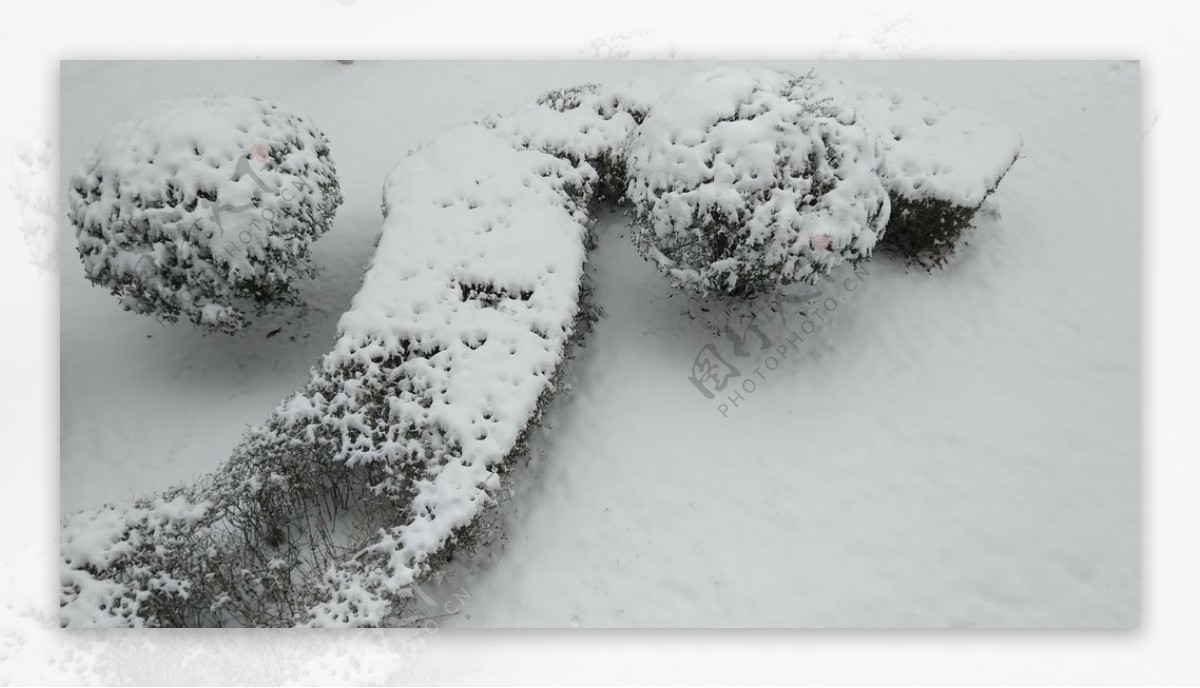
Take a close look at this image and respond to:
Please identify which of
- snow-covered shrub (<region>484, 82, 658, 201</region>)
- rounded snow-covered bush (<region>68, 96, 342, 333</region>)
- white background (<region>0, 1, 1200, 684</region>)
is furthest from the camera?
snow-covered shrub (<region>484, 82, 658, 201</region>)

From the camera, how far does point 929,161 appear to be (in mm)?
5527

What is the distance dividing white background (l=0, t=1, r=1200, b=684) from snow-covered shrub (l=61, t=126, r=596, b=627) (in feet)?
0.77

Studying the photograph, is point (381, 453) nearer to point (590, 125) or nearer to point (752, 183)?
point (752, 183)

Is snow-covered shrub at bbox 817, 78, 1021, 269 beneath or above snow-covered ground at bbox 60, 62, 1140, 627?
above

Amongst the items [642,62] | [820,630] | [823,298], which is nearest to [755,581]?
[820,630]

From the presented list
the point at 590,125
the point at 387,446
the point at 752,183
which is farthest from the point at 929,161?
the point at 387,446

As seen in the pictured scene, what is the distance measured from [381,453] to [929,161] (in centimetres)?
416

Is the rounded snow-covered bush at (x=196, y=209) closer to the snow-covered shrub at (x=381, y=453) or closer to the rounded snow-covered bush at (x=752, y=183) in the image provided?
the snow-covered shrub at (x=381, y=453)

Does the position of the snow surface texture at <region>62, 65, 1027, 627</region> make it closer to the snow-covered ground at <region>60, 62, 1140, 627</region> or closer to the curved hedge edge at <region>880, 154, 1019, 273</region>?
the snow-covered ground at <region>60, 62, 1140, 627</region>

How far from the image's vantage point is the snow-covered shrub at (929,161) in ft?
17.9

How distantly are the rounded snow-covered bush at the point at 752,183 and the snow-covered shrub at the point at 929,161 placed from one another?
568 mm

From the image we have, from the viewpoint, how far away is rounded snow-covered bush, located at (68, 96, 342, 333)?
14.9 ft

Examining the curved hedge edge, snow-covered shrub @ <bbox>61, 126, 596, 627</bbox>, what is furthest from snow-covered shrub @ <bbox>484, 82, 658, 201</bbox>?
the curved hedge edge

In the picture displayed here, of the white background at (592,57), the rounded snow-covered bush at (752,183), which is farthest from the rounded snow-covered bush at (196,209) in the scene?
the rounded snow-covered bush at (752,183)
